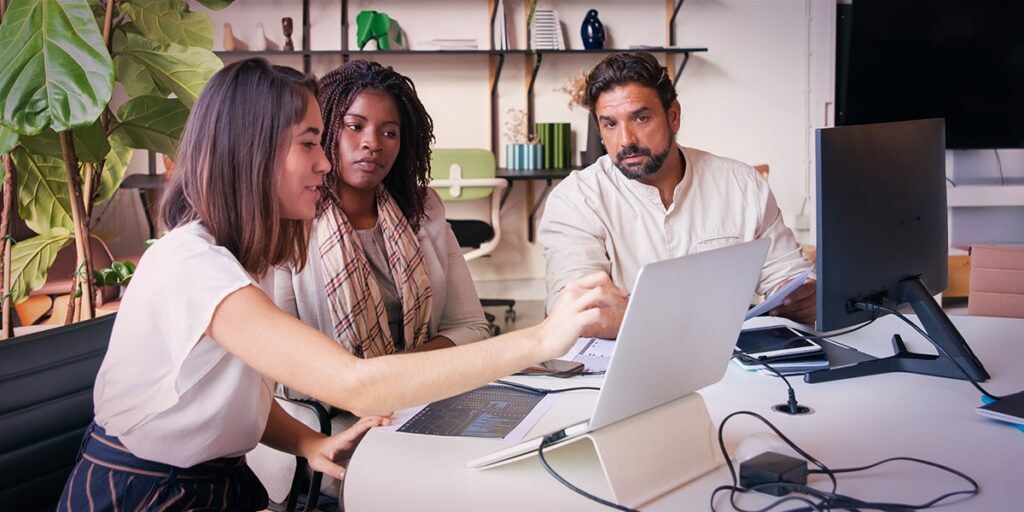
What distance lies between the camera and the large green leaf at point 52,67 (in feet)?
5.24

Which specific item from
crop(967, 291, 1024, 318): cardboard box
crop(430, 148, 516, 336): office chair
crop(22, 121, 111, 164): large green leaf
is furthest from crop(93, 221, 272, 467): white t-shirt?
crop(430, 148, 516, 336): office chair

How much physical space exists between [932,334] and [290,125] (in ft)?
3.61

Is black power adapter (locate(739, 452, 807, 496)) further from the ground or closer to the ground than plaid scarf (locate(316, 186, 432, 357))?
closer to the ground

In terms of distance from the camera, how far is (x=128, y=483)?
1.22 meters

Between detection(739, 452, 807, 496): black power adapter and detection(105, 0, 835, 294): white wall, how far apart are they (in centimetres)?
397

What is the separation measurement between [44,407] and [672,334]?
83 cm

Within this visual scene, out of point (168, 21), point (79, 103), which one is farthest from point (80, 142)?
point (168, 21)

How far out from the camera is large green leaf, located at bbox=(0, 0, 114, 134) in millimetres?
1598

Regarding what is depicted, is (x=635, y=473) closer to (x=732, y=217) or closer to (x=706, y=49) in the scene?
(x=732, y=217)

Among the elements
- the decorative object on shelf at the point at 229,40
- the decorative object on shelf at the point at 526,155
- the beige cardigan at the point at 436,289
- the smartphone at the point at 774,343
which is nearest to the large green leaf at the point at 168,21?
the beige cardigan at the point at 436,289

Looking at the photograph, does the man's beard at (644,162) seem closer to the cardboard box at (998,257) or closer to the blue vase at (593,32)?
the cardboard box at (998,257)

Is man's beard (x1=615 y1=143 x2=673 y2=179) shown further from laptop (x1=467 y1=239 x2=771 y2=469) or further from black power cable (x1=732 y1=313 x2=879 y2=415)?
laptop (x1=467 y1=239 x2=771 y2=469)

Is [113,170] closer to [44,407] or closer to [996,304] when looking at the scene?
[44,407]

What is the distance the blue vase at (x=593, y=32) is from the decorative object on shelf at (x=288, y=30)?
1.47 m
